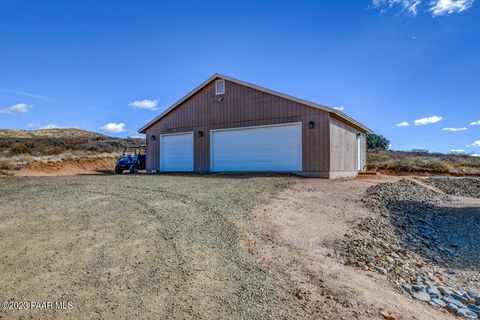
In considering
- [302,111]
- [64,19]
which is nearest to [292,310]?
[302,111]

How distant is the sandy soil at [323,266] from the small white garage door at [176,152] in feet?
33.2

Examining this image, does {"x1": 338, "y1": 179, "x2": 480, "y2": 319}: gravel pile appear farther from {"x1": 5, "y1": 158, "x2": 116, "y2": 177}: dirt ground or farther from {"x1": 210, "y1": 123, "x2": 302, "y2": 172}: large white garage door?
{"x1": 5, "y1": 158, "x2": 116, "y2": 177}: dirt ground

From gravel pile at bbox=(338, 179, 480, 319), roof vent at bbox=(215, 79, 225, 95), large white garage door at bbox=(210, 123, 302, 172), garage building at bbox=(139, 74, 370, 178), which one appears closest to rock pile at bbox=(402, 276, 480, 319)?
gravel pile at bbox=(338, 179, 480, 319)

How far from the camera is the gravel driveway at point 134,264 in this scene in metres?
2.83

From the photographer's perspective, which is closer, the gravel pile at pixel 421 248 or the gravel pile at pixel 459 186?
the gravel pile at pixel 421 248

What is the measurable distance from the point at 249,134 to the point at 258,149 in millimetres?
898

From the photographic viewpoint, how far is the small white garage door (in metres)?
17.0

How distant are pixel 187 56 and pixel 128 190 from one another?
26.5 feet

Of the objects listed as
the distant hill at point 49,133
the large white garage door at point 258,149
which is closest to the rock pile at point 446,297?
the large white garage door at point 258,149

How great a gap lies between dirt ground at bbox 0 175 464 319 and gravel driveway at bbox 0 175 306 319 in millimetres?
12

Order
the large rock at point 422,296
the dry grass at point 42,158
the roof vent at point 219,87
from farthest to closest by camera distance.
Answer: the dry grass at point 42,158, the roof vent at point 219,87, the large rock at point 422,296

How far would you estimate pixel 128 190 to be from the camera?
841 centimetres

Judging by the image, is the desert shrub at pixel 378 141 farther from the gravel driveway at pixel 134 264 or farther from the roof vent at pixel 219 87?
the gravel driveway at pixel 134 264

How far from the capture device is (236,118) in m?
15.4
